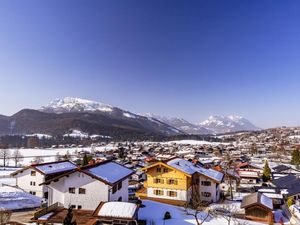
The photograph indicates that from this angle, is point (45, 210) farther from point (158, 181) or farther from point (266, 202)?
→ point (266, 202)

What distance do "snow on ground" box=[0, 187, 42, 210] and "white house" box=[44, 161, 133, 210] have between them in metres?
8.47

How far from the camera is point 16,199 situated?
114ft

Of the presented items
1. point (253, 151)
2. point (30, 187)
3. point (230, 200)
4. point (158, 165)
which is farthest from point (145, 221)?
point (253, 151)

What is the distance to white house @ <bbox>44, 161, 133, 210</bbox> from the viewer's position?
83.9 feet

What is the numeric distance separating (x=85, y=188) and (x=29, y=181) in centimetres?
1878

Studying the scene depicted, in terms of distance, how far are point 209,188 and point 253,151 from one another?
12060 centimetres

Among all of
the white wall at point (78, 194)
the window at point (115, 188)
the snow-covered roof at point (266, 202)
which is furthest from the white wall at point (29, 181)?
the snow-covered roof at point (266, 202)

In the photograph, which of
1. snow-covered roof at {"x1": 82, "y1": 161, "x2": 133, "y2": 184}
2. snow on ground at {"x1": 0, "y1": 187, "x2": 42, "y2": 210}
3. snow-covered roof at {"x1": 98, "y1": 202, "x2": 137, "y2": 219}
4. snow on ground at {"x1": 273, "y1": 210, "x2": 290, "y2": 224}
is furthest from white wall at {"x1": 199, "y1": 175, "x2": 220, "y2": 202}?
snow on ground at {"x1": 0, "y1": 187, "x2": 42, "y2": 210}

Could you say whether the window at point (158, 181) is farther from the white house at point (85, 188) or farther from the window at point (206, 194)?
the white house at point (85, 188)

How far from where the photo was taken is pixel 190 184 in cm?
3812

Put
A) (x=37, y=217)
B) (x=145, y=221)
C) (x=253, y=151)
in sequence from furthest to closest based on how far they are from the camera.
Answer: (x=253, y=151) < (x=145, y=221) < (x=37, y=217)

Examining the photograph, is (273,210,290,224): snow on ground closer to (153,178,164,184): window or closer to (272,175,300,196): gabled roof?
(272,175,300,196): gabled roof

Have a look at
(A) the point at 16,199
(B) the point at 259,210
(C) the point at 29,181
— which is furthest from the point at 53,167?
(B) the point at 259,210

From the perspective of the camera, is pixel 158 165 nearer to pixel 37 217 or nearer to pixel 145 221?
pixel 145 221
